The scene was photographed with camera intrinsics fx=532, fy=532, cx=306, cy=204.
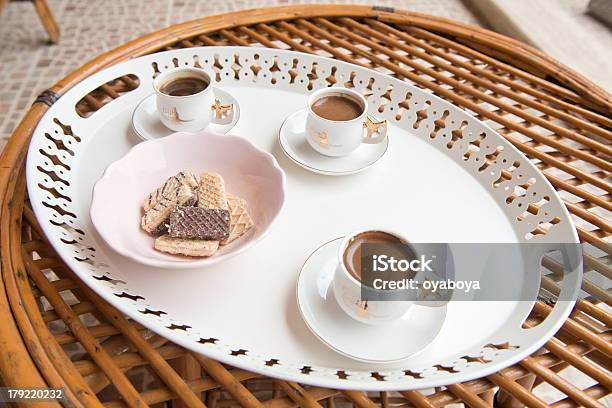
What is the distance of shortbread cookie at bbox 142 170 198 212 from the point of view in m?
0.80

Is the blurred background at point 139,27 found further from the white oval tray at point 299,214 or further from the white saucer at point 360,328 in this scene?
the white saucer at point 360,328

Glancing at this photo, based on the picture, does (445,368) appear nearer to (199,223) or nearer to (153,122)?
(199,223)

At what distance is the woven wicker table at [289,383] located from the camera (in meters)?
0.67

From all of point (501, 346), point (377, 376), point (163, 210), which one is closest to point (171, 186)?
point (163, 210)

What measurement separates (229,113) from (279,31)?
0.35 m

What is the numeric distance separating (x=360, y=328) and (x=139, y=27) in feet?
7.09

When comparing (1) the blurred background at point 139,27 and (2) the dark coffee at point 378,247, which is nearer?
(2) the dark coffee at point 378,247

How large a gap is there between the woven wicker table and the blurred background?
1.04 meters

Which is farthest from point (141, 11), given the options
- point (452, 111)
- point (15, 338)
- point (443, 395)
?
point (443, 395)

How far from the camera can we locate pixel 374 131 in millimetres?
938

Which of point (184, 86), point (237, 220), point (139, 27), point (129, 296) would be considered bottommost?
point (129, 296)

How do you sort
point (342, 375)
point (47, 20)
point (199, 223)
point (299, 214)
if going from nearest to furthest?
1. point (342, 375)
2. point (199, 223)
3. point (299, 214)
4. point (47, 20)

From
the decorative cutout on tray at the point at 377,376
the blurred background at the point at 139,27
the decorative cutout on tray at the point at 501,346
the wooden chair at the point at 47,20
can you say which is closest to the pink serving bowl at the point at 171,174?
the decorative cutout on tray at the point at 377,376

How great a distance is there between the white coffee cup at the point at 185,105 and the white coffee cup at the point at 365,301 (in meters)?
0.40
